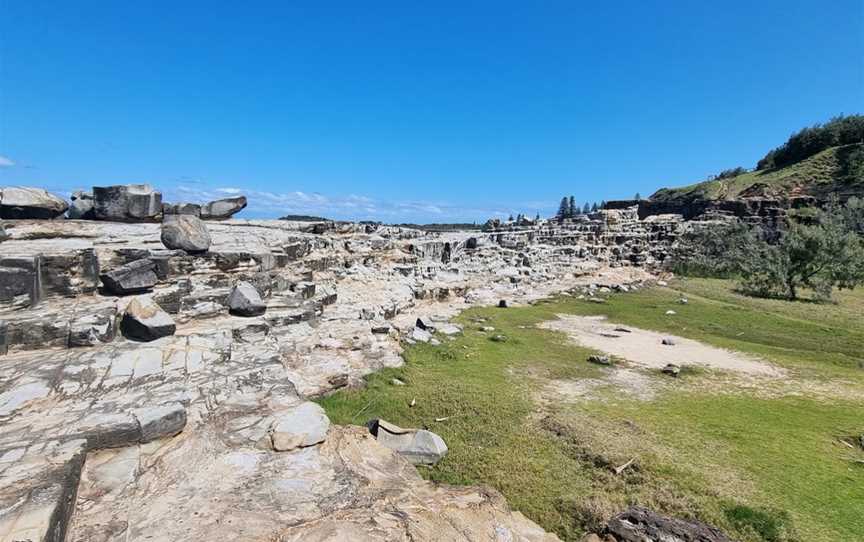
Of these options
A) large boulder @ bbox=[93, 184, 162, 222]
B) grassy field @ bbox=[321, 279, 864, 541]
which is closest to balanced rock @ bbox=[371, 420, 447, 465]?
grassy field @ bbox=[321, 279, 864, 541]

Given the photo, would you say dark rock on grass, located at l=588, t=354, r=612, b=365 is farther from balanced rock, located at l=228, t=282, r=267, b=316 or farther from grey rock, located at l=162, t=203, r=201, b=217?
grey rock, located at l=162, t=203, r=201, b=217

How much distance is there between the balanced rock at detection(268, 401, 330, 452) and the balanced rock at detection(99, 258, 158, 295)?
3.46 m

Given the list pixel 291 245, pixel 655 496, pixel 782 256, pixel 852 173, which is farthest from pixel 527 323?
pixel 852 173

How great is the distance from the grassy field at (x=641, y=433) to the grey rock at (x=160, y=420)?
1895 mm

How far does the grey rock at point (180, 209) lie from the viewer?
340 inches

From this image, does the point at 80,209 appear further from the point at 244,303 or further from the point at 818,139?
the point at 818,139

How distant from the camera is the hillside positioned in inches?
1345

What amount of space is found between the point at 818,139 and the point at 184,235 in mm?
58118

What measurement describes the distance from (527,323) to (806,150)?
2004 inches

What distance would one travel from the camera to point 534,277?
1748 centimetres

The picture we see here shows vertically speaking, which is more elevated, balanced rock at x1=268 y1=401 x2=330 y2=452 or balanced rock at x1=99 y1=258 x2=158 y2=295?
balanced rock at x1=99 y1=258 x2=158 y2=295

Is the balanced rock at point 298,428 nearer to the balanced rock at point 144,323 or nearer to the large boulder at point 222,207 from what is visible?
the balanced rock at point 144,323

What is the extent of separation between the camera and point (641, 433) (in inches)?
193

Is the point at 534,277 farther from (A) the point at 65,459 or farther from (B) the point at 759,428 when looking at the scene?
(A) the point at 65,459
